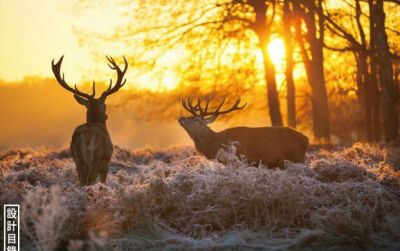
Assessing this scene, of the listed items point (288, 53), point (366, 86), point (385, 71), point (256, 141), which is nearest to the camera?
point (256, 141)

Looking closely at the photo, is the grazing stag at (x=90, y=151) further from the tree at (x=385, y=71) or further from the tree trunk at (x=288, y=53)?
the tree trunk at (x=288, y=53)

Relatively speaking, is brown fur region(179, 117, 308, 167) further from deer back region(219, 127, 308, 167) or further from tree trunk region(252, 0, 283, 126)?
tree trunk region(252, 0, 283, 126)

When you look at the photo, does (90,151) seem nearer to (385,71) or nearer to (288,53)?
(385,71)

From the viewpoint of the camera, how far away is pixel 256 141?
38.4ft

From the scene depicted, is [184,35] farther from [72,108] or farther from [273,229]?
[72,108]

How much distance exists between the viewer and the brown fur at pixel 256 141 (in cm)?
1162

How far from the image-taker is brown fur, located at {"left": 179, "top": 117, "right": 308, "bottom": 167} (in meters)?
11.6

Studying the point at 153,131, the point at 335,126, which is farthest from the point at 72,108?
the point at 335,126

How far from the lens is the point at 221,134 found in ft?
39.3

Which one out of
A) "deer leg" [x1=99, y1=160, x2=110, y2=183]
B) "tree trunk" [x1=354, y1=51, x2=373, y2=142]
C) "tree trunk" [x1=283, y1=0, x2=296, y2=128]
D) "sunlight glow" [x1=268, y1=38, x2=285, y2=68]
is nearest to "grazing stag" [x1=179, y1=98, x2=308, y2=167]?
"deer leg" [x1=99, y1=160, x2=110, y2=183]

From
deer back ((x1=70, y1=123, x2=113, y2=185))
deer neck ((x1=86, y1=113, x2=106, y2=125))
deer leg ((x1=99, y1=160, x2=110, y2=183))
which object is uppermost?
deer neck ((x1=86, y1=113, x2=106, y2=125))

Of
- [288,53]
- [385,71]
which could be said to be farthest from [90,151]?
[288,53]

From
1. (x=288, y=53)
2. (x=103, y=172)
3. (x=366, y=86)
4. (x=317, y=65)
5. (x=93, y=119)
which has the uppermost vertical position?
(x=288, y=53)

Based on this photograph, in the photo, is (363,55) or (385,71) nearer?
(385,71)
